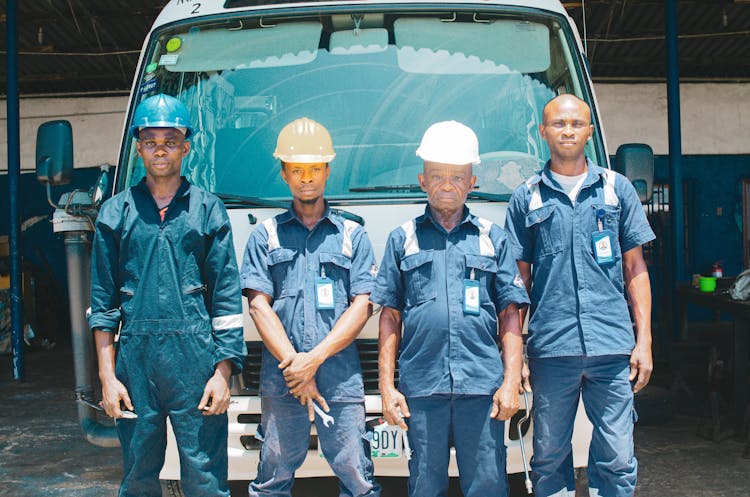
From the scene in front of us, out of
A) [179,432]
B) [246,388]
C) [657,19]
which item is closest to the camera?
[179,432]

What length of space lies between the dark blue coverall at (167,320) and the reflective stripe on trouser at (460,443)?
712 mm

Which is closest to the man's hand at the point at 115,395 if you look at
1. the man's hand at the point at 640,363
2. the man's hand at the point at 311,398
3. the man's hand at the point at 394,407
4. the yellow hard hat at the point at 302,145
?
the man's hand at the point at 311,398

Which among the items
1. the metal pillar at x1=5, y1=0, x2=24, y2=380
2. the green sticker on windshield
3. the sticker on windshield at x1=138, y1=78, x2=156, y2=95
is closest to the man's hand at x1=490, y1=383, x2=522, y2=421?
the sticker on windshield at x1=138, y1=78, x2=156, y2=95

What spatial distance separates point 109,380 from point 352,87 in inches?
67.6

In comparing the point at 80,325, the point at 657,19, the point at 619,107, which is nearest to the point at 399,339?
the point at 80,325

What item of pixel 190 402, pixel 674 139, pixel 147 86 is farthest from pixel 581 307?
pixel 674 139

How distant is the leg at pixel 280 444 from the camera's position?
9.95 feet

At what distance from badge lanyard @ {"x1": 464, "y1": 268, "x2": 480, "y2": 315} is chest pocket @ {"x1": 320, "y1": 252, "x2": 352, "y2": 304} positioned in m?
0.46

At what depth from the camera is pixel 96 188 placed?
3.86 meters

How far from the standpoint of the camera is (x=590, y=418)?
3.10m

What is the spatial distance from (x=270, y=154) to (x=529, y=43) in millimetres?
1336

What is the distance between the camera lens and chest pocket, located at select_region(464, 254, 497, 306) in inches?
116

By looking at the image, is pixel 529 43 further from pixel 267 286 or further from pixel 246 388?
pixel 246 388

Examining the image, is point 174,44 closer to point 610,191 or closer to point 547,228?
point 547,228
